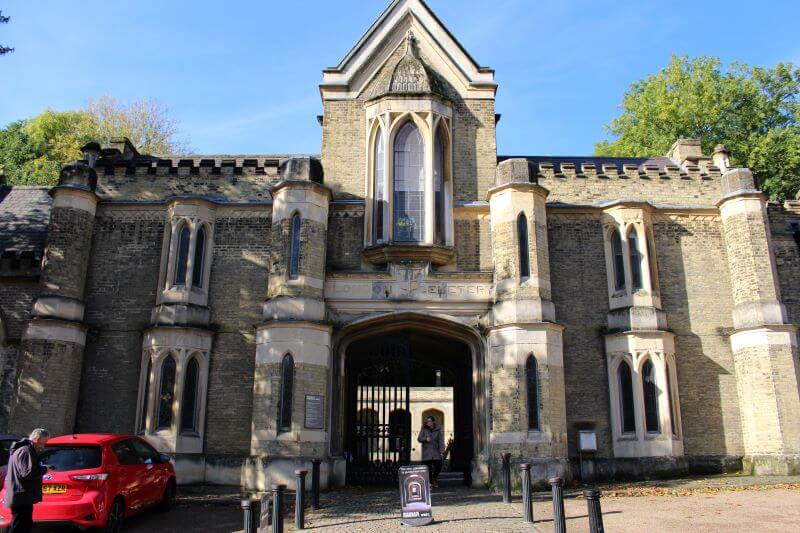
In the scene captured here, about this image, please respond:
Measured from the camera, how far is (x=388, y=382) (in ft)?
61.7

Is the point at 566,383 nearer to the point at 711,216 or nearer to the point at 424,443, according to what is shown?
the point at 424,443

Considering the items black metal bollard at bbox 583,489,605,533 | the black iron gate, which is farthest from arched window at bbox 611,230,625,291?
black metal bollard at bbox 583,489,605,533

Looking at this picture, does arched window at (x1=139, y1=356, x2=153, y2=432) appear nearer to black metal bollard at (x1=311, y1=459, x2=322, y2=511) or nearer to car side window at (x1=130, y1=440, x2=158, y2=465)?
car side window at (x1=130, y1=440, x2=158, y2=465)

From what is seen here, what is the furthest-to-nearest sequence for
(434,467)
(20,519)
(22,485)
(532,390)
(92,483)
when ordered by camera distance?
(434,467) < (532,390) < (92,483) < (20,519) < (22,485)

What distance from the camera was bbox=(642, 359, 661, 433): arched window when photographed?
17.2 m

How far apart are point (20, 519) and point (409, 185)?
12493mm

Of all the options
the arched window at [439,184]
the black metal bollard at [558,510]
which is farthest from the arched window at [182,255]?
the black metal bollard at [558,510]

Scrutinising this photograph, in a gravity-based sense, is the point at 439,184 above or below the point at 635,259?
above

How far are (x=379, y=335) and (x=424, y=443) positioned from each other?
10.5 feet

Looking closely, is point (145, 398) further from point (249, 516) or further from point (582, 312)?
point (582, 312)

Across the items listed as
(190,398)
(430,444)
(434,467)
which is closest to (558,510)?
(430,444)

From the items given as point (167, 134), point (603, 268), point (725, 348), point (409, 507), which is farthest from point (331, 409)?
point (167, 134)

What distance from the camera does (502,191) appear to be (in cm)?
1767

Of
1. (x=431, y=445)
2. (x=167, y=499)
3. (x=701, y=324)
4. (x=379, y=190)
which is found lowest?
(x=167, y=499)
